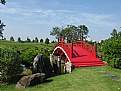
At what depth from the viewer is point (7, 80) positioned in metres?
13.9

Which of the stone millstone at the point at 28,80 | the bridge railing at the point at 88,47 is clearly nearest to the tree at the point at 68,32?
the bridge railing at the point at 88,47

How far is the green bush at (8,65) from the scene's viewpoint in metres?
13.7

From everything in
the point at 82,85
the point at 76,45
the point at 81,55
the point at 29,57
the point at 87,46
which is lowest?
the point at 82,85

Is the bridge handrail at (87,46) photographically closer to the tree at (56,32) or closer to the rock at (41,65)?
the rock at (41,65)

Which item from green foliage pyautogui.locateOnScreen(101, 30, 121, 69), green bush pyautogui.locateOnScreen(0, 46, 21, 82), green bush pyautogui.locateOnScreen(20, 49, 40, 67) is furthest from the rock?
green bush pyautogui.locateOnScreen(20, 49, 40, 67)

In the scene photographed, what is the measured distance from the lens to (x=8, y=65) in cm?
1385

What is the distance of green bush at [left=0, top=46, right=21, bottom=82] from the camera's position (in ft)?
44.9

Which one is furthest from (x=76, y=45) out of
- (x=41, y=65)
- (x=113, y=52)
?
(x=41, y=65)

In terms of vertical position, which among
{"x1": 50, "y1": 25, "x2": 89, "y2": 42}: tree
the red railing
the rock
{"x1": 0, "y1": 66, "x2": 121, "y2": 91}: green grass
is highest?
{"x1": 50, "y1": 25, "x2": 89, "y2": 42}: tree

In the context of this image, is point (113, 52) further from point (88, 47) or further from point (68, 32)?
point (68, 32)

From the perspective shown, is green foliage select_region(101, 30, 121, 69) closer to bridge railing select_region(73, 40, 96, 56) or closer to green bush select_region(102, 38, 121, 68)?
green bush select_region(102, 38, 121, 68)

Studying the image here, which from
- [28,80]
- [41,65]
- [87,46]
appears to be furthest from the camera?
[87,46]

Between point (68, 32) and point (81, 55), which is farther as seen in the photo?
point (68, 32)

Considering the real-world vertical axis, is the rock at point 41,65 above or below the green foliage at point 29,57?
below
